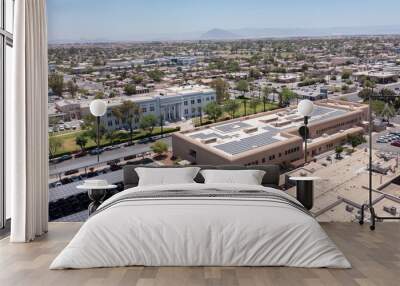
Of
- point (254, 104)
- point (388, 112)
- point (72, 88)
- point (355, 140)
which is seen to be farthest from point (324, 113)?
point (72, 88)

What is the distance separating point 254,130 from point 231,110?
42 cm

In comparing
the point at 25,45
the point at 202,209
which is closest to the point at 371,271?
the point at 202,209

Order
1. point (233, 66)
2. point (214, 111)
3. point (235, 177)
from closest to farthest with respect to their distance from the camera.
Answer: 1. point (235, 177)
2. point (214, 111)
3. point (233, 66)

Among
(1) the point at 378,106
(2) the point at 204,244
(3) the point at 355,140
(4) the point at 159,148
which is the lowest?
(2) the point at 204,244

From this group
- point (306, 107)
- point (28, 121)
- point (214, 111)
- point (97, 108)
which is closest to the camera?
point (28, 121)

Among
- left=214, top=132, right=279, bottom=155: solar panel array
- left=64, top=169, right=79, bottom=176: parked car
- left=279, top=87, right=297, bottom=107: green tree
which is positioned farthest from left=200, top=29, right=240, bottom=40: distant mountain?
left=64, top=169, right=79, bottom=176: parked car

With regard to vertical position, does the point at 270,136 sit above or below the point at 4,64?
below

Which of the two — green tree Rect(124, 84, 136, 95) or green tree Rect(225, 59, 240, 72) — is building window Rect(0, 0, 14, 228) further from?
green tree Rect(225, 59, 240, 72)

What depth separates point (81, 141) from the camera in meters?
6.57

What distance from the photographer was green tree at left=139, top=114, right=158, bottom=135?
6.67 meters

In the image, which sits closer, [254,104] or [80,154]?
[80,154]

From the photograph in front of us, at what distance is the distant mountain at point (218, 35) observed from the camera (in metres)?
6.82

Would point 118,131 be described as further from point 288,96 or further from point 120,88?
point 288,96

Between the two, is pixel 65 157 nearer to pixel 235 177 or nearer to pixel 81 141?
pixel 81 141
